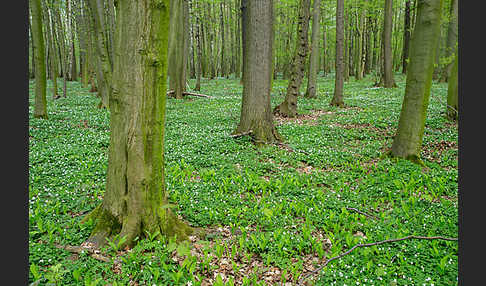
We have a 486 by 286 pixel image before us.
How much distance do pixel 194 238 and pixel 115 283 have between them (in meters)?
1.32

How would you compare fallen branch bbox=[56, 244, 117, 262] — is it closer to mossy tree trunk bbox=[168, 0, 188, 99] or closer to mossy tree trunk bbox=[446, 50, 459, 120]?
mossy tree trunk bbox=[446, 50, 459, 120]

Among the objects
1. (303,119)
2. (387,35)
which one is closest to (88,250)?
(303,119)

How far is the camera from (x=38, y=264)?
3.27 metres

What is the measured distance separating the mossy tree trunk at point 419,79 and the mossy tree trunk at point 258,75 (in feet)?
11.1

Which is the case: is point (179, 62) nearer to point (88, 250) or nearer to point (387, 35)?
point (387, 35)

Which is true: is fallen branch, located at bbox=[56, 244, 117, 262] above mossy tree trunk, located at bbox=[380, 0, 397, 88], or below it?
below

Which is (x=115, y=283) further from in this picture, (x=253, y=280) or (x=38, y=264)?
(x=253, y=280)

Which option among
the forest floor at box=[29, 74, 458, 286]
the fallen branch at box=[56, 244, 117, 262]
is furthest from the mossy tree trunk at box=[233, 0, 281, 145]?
the fallen branch at box=[56, 244, 117, 262]

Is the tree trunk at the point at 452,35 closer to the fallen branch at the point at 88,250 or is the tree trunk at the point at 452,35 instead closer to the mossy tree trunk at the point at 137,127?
the mossy tree trunk at the point at 137,127

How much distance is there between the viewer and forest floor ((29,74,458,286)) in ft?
10.9

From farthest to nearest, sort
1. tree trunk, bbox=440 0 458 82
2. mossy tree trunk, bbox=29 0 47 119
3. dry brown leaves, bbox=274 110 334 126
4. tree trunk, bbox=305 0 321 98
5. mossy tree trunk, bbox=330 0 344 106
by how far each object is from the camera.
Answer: tree trunk, bbox=305 0 321 98
mossy tree trunk, bbox=330 0 344 106
tree trunk, bbox=440 0 458 82
dry brown leaves, bbox=274 110 334 126
mossy tree trunk, bbox=29 0 47 119

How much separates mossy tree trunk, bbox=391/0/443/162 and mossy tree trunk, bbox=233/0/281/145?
3.39 metres

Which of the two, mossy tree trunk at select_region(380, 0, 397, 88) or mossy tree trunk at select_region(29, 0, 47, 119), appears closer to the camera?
mossy tree trunk at select_region(29, 0, 47, 119)

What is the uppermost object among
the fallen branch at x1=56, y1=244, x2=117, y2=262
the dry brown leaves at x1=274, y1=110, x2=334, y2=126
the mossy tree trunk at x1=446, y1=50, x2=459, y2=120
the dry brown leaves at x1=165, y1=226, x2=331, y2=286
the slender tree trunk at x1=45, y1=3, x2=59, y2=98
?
the slender tree trunk at x1=45, y1=3, x2=59, y2=98
